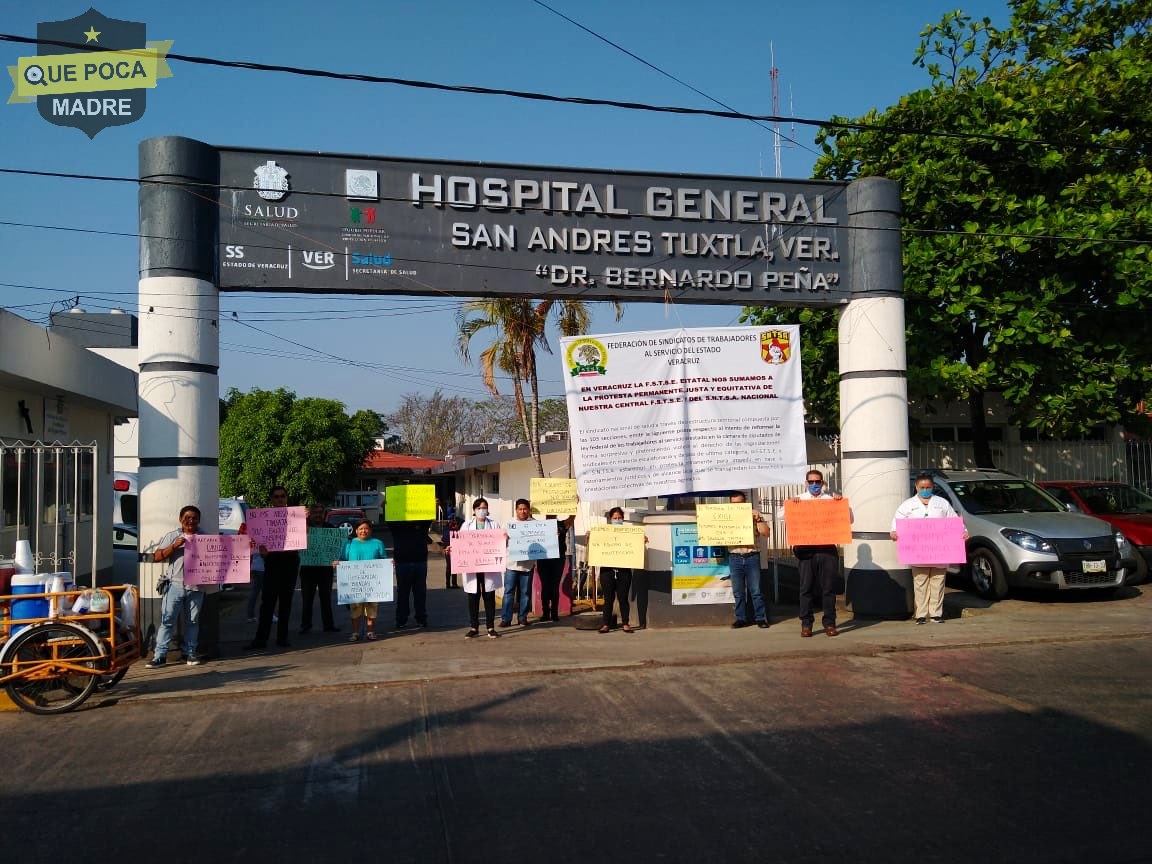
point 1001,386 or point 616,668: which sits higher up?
point 1001,386

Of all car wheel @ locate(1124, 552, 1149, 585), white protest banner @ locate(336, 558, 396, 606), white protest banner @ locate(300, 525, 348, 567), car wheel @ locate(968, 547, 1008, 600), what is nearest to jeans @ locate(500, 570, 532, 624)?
white protest banner @ locate(336, 558, 396, 606)

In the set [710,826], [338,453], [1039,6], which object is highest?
[1039,6]

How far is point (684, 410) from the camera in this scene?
11.1 meters

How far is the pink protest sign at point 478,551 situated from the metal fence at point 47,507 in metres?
4.07

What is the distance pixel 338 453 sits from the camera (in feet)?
112

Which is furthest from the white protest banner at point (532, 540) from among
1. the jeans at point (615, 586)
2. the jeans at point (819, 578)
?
the jeans at point (819, 578)

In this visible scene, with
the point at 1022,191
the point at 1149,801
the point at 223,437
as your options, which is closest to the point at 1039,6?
the point at 1022,191

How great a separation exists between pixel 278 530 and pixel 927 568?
7449 millimetres

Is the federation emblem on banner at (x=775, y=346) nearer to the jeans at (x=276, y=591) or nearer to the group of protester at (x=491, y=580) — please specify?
the group of protester at (x=491, y=580)

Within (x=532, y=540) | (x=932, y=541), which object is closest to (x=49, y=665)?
(x=532, y=540)

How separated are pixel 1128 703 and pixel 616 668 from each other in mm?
4209

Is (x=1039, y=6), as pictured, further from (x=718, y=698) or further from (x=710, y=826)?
(x=710, y=826)

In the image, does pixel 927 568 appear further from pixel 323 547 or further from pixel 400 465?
pixel 400 465

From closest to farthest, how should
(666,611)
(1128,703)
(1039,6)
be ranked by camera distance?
(1128,703)
(666,611)
(1039,6)
